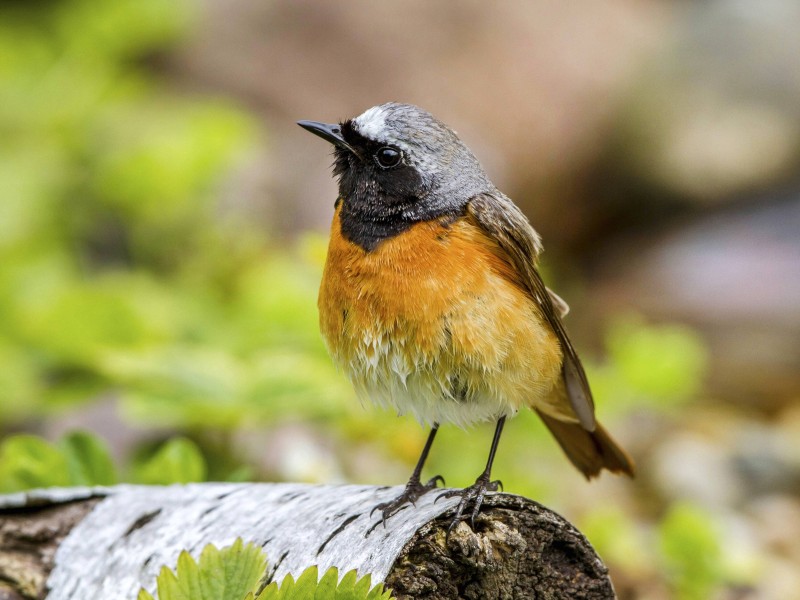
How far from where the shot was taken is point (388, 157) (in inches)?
144

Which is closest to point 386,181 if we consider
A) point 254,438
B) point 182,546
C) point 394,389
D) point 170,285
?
point 394,389

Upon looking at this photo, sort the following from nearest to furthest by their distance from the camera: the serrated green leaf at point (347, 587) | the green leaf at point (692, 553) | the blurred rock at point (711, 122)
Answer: the serrated green leaf at point (347, 587) → the green leaf at point (692, 553) → the blurred rock at point (711, 122)

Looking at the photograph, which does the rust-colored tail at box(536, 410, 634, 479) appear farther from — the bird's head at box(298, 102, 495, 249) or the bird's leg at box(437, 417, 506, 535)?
the bird's head at box(298, 102, 495, 249)

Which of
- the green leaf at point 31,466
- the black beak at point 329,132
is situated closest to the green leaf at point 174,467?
the green leaf at point 31,466

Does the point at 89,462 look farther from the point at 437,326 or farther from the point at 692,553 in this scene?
the point at 692,553

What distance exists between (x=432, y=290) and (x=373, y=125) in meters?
0.72

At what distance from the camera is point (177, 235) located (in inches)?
312

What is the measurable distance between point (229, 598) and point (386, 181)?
168cm

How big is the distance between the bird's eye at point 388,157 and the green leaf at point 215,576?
160cm

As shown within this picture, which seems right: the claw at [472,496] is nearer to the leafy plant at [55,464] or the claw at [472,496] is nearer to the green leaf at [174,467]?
the green leaf at [174,467]

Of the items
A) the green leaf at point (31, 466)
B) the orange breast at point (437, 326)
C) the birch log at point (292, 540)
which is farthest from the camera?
the green leaf at point (31, 466)

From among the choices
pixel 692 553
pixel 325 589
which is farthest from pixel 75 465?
pixel 692 553

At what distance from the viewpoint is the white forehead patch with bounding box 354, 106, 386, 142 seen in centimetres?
365

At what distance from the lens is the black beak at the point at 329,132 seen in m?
3.65
